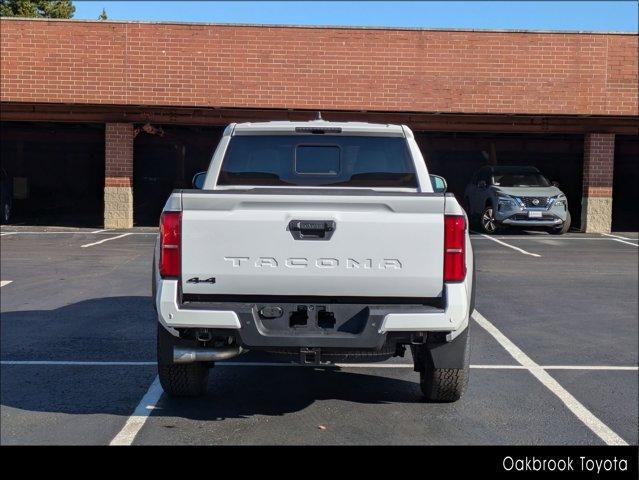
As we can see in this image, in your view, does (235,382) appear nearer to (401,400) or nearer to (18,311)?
(401,400)

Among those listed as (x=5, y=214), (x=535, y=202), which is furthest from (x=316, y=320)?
(x=5, y=214)

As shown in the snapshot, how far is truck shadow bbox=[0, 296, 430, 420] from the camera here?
22.1ft

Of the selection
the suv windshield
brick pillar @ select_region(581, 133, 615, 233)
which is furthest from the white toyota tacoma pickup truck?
brick pillar @ select_region(581, 133, 615, 233)

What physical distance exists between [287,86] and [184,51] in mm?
3077

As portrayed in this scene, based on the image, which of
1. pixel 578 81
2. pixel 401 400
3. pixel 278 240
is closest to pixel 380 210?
pixel 278 240

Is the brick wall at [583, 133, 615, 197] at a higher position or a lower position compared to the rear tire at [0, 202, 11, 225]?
higher

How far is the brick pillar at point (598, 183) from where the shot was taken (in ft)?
82.4

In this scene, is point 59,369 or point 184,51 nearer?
point 59,369

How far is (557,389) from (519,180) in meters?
16.1

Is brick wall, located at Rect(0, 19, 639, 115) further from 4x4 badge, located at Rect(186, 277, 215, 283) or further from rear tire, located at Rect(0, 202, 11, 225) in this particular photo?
4x4 badge, located at Rect(186, 277, 215, 283)

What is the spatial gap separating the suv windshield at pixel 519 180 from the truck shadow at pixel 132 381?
14711 millimetres

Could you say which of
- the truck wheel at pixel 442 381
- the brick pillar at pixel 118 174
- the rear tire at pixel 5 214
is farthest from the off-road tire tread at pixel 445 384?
the rear tire at pixel 5 214

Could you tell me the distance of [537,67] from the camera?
987 inches

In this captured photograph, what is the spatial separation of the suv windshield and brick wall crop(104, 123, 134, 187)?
33.6 ft
